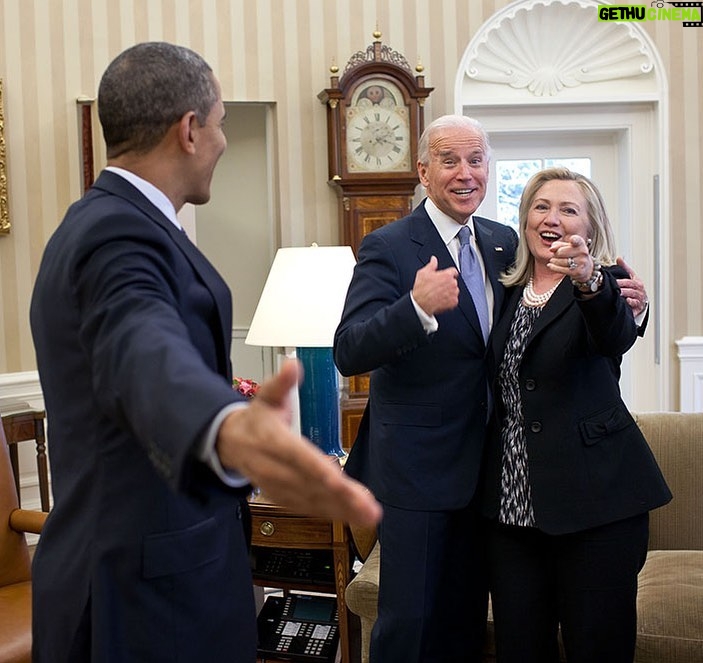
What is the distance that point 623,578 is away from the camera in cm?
192

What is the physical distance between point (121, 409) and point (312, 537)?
179 cm

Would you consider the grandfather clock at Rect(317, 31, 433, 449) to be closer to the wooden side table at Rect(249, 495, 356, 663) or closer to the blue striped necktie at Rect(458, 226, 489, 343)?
the wooden side table at Rect(249, 495, 356, 663)

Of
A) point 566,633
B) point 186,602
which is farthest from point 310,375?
point 186,602

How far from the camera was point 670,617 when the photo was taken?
2.38 metres

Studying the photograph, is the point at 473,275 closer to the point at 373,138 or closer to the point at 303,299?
the point at 303,299

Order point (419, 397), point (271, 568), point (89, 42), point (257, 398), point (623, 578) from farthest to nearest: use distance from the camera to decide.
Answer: point (89, 42)
point (271, 568)
point (419, 397)
point (623, 578)
point (257, 398)

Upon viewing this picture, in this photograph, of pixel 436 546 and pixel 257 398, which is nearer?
pixel 257 398

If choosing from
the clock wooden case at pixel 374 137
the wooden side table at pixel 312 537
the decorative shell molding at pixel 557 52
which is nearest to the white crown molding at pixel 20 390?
the clock wooden case at pixel 374 137

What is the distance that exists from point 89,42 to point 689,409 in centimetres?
351

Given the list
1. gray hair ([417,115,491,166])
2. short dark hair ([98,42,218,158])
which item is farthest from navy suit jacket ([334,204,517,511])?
short dark hair ([98,42,218,158])

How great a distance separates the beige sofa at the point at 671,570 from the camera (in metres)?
2.35

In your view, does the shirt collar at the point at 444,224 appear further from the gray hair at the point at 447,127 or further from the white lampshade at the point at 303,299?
the white lampshade at the point at 303,299

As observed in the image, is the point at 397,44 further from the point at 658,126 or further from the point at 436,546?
the point at 436,546

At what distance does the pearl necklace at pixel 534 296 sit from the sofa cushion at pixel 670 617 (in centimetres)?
89
